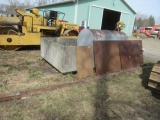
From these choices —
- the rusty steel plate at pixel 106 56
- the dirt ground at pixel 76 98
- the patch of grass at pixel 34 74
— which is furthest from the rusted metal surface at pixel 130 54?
the patch of grass at pixel 34 74

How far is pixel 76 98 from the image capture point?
359 centimetres

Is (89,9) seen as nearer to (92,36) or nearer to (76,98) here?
(92,36)

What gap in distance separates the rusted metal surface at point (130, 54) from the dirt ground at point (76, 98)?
1.91 feet

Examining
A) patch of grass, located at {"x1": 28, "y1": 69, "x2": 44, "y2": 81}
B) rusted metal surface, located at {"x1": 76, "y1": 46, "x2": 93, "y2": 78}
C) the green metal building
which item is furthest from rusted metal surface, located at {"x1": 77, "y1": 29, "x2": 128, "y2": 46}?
the green metal building

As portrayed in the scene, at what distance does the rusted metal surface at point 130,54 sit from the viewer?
19.0 feet

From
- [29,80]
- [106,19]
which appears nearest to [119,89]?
[29,80]

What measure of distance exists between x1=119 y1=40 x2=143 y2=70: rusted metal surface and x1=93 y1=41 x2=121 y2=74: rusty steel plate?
0.28 meters

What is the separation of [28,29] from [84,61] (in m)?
4.38

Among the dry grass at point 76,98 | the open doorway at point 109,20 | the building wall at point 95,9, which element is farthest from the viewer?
the open doorway at point 109,20

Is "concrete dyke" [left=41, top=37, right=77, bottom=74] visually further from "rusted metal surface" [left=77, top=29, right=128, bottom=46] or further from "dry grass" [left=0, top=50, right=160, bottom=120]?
"rusted metal surface" [left=77, top=29, right=128, bottom=46]

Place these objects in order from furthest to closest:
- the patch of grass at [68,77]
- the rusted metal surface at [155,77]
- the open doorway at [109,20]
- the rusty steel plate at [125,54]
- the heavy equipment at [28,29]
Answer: the open doorway at [109,20], the heavy equipment at [28,29], the rusty steel plate at [125,54], the patch of grass at [68,77], the rusted metal surface at [155,77]

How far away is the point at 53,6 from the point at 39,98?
578 inches

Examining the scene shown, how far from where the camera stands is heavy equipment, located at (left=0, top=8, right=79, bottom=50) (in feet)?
23.4

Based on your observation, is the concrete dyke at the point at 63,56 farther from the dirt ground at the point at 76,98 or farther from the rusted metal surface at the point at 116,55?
the rusted metal surface at the point at 116,55
